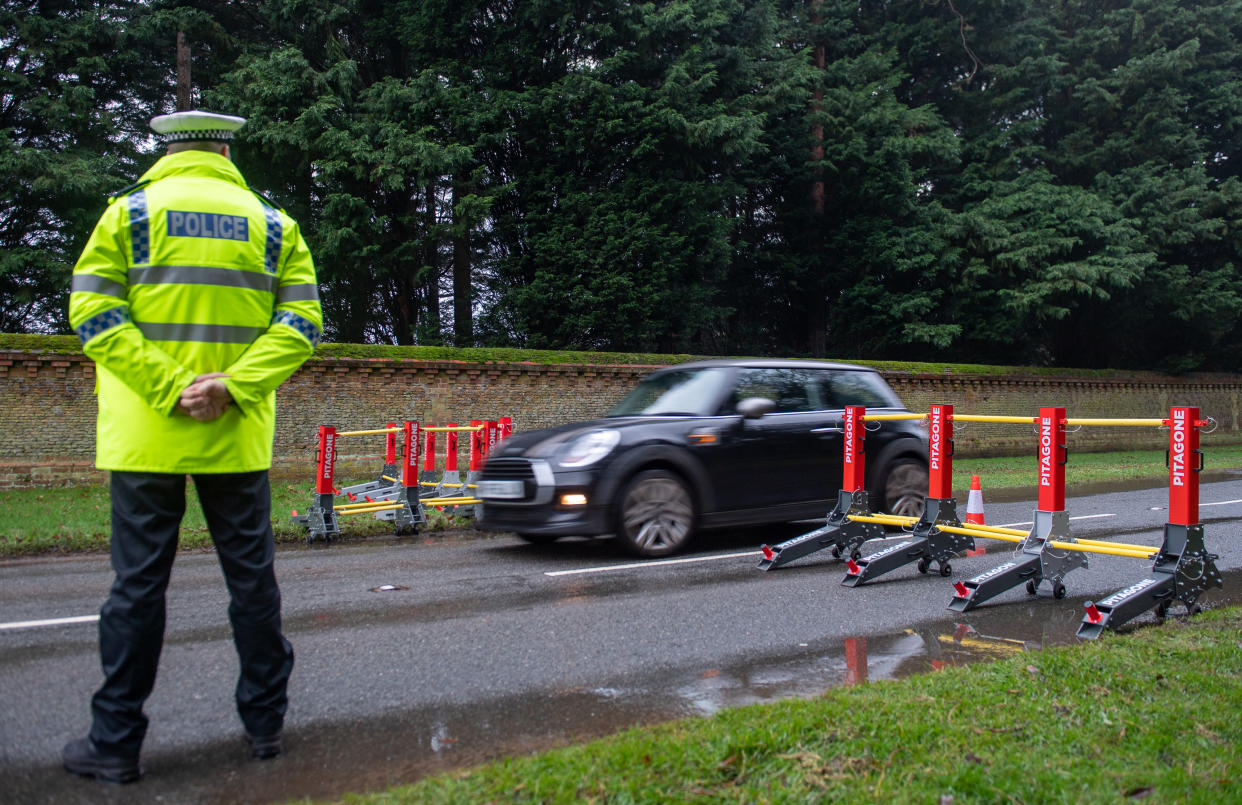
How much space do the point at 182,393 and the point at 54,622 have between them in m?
3.40

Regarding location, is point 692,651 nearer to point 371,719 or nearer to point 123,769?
point 371,719

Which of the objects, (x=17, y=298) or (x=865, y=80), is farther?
(x=865, y=80)

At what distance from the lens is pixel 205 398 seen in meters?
3.02

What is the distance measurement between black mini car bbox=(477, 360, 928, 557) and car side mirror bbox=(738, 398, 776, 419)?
0.6 inches

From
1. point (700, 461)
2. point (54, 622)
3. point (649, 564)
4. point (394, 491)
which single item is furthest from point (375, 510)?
point (54, 622)

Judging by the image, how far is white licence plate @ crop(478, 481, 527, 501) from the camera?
26.3 feet

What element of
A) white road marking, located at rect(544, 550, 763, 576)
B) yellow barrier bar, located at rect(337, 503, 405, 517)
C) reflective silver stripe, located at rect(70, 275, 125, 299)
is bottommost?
white road marking, located at rect(544, 550, 763, 576)

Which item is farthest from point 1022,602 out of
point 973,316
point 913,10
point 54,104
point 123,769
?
point 913,10

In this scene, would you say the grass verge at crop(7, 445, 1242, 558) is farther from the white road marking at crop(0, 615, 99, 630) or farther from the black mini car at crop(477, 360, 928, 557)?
the black mini car at crop(477, 360, 928, 557)

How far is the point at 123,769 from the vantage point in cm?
308

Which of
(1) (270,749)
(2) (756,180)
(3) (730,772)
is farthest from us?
(2) (756,180)

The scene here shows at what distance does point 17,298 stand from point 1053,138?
32.4m

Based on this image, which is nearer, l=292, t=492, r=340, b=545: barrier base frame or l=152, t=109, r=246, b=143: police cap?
l=152, t=109, r=246, b=143: police cap

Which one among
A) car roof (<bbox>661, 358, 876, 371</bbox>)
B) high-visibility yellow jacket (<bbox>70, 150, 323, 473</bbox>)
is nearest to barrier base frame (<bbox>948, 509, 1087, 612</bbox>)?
car roof (<bbox>661, 358, 876, 371</bbox>)
